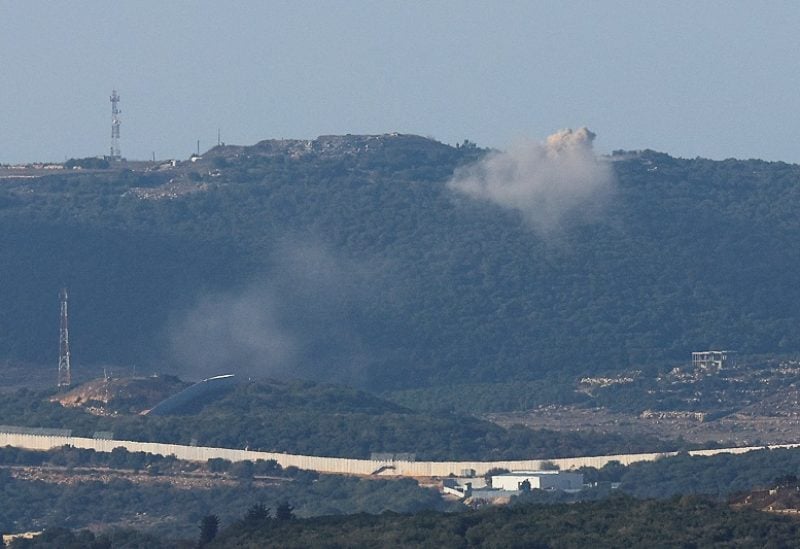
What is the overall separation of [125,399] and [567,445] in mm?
25106

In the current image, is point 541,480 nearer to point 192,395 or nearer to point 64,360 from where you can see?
point 192,395

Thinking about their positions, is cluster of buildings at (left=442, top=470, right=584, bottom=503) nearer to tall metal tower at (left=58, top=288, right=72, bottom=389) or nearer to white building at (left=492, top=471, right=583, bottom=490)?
white building at (left=492, top=471, right=583, bottom=490)

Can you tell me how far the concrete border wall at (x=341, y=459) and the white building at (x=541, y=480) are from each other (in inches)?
233

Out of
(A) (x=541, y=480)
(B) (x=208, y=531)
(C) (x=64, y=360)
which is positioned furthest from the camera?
(C) (x=64, y=360)

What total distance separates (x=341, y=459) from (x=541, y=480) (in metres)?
17.6

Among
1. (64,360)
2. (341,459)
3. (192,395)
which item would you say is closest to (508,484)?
(341,459)

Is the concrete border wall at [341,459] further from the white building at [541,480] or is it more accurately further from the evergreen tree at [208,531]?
the evergreen tree at [208,531]

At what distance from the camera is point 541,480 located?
434 feet

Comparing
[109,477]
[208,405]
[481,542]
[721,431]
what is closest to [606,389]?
[721,431]

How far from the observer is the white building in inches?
5172

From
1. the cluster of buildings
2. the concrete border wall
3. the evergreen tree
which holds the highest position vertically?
the evergreen tree

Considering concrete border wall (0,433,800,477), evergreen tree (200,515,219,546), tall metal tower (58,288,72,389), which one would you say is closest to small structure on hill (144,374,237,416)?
tall metal tower (58,288,72,389)

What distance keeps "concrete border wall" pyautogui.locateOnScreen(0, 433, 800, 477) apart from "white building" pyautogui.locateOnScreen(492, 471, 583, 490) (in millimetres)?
5907

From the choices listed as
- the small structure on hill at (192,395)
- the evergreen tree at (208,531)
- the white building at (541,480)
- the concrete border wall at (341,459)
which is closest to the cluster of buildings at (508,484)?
the white building at (541,480)
